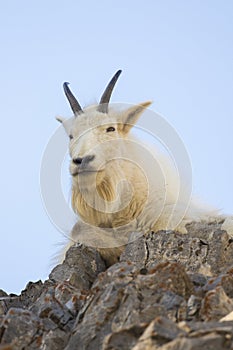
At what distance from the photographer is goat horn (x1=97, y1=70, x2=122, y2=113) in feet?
37.4

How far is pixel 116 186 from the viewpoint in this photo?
10633mm

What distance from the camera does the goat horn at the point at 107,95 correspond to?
1141 centimetres

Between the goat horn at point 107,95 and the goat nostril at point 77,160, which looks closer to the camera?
the goat nostril at point 77,160

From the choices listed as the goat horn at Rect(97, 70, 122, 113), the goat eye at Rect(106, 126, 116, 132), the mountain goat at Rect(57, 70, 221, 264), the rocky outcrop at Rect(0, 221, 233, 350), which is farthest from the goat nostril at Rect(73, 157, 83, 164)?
the rocky outcrop at Rect(0, 221, 233, 350)

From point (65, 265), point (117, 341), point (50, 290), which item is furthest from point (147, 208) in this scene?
point (117, 341)

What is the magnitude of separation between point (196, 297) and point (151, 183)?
A: 5766 mm

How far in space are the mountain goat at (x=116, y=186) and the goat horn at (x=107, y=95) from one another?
0.07ft

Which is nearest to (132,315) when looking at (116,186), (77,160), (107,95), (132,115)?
(77,160)

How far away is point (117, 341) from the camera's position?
13.7ft

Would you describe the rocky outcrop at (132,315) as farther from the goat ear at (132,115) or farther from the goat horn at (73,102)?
the goat horn at (73,102)

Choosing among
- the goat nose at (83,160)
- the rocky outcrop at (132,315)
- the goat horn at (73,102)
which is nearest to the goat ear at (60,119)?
the goat horn at (73,102)

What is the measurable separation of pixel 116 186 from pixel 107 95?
1657 millimetres

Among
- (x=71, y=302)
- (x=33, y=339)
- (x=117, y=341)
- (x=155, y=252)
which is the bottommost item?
(x=117, y=341)

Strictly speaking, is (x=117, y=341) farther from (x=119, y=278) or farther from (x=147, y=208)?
(x=147, y=208)
